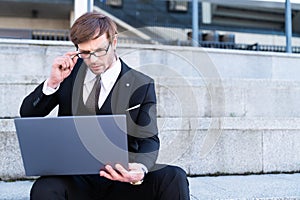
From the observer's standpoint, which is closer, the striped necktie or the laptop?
the laptop

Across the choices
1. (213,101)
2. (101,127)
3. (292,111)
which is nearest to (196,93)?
(213,101)

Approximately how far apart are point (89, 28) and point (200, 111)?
1932mm

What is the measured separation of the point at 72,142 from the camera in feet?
4.36

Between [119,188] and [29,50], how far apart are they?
259 centimetres

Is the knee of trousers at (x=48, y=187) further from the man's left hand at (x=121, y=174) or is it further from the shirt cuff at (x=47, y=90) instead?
the shirt cuff at (x=47, y=90)

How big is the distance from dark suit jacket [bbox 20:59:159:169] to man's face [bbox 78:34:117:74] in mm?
86

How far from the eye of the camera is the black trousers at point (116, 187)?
1.40 m

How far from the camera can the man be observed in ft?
4.73

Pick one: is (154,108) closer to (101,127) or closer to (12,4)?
(101,127)

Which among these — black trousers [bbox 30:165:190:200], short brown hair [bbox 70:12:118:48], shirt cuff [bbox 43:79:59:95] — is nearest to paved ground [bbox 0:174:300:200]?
black trousers [bbox 30:165:190:200]

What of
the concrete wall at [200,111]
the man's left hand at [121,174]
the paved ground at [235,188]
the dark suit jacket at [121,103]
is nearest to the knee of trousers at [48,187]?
the man's left hand at [121,174]

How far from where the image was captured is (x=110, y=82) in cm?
160

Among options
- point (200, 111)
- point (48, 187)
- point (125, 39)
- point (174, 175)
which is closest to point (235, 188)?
point (174, 175)

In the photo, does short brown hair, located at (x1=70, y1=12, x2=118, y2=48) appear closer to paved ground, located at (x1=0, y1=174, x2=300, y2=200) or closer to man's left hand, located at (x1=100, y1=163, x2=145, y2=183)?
man's left hand, located at (x1=100, y1=163, x2=145, y2=183)
